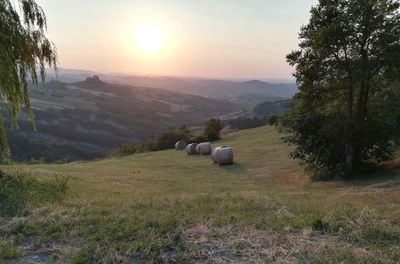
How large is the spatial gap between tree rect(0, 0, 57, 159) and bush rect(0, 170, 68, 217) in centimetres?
76

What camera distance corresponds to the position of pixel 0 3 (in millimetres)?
10469

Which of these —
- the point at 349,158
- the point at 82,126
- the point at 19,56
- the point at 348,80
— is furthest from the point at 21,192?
the point at 82,126

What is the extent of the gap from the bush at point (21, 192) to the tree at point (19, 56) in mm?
760

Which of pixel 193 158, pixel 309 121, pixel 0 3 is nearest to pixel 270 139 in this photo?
pixel 193 158

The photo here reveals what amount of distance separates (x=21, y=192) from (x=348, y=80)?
1609 centimetres

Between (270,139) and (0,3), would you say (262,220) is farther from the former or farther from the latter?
(270,139)

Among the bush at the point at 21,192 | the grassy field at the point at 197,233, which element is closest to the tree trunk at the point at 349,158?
the grassy field at the point at 197,233

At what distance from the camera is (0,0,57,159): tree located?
997 cm

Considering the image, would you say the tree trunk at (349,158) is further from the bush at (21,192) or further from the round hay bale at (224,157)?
the bush at (21,192)

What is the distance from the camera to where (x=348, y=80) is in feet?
66.8

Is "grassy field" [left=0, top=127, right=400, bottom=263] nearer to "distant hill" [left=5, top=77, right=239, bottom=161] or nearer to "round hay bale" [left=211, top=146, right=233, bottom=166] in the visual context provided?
"round hay bale" [left=211, top=146, right=233, bottom=166]

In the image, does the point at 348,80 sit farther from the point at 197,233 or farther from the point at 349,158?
the point at 197,233

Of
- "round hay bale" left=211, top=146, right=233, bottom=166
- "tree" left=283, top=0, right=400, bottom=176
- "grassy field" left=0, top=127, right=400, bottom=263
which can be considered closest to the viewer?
"grassy field" left=0, top=127, right=400, bottom=263

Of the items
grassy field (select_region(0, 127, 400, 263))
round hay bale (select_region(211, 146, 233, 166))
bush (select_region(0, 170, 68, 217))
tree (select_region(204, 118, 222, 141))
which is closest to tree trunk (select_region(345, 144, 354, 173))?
round hay bale (select_region(211, 146, 233, 166))
